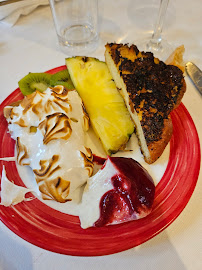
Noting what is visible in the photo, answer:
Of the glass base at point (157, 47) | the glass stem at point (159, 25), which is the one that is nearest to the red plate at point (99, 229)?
the glass base at point (157, 47)

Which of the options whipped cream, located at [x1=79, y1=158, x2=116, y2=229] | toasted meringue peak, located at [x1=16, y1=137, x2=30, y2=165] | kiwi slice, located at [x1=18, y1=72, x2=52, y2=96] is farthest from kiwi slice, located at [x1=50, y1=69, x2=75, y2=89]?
whipped cream, located at [x1=79, y1=158, x2=116, y2=229]

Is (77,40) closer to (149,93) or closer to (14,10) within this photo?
(14,10)

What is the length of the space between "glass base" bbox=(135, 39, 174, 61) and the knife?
0.78 ft

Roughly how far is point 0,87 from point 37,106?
567 millimetres

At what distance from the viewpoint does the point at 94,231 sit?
102 centimetres

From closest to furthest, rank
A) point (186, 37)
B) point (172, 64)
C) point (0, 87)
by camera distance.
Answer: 1. point (172, 64)
2. point (0, 87)
3. point (186, 37)

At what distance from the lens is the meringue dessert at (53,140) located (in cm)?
106

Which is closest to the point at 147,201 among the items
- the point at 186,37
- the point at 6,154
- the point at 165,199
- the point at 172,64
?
the point at 165,199

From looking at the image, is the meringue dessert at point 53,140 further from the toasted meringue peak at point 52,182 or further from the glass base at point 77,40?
the glass base at point 77,40

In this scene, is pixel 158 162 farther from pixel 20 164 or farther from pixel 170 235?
pixel 20 164

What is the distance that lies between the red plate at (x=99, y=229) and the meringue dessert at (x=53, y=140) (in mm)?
91

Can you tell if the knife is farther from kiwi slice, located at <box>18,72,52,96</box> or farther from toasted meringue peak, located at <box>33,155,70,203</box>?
toasted meringue peak, located at <box>33,155,70,203</box>

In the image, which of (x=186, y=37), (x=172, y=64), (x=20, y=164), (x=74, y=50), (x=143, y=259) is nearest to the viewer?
(x=143, y=259)

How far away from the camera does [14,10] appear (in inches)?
77.5
